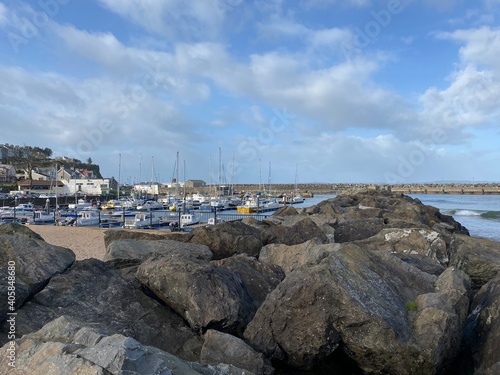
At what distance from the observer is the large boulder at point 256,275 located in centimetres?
754

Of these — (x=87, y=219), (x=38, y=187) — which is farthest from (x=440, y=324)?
(x=38, y=187)

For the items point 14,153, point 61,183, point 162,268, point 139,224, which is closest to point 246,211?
point 139,224

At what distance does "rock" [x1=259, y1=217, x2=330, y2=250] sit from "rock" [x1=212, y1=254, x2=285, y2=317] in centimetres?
339

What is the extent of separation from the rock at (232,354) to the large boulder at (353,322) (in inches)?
22.0

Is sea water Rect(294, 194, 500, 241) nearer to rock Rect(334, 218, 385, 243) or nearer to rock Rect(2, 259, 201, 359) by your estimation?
rock Rect(334, 218, 385, 243)

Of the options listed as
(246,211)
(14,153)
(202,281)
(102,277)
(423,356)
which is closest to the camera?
(423,356)

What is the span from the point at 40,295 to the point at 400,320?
16.4 feet

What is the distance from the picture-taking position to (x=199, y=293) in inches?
242

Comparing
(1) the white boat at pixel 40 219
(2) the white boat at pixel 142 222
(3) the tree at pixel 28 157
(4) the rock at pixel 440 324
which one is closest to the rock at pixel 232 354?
(4) the rock at pixel 440 324

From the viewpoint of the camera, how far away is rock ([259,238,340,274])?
28.5ft

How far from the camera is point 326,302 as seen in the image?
5.80 metres

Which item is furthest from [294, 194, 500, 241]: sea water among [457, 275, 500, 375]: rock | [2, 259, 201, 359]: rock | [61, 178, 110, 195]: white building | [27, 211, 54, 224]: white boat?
[61, 178, 110, 195]: white building

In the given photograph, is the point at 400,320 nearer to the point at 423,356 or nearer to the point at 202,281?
the point at 423,356

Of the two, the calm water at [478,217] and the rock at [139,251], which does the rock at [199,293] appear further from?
the calm water at [478,217]
